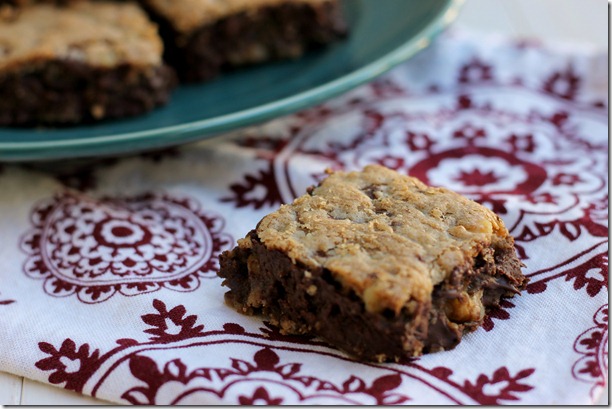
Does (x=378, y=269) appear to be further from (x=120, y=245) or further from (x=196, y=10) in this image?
(x=196, y=10)

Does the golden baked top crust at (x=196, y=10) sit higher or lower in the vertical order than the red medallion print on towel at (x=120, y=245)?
higher

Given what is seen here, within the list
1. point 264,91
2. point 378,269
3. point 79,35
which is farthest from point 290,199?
point 79,35

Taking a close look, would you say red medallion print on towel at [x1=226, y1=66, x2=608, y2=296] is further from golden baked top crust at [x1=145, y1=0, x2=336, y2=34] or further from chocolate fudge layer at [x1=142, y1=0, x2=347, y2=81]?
golden baked top crust at [x1=145, y1=0, x2=336, y2=34]

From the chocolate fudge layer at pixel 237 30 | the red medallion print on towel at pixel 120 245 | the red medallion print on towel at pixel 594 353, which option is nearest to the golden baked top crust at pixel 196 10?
the chocolate fudge layer at pixel 237 30

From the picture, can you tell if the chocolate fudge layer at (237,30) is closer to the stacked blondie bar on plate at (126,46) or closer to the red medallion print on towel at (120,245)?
the stacked blondie bar on plate at (126,46)

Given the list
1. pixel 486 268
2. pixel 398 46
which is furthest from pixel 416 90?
pixel 486 268

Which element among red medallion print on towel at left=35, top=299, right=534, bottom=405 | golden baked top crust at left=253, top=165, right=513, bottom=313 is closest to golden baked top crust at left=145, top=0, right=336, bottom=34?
golden baked top crust at left=253, top=165, right=513, bottom=313

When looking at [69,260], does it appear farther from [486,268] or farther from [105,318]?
[486,268]
